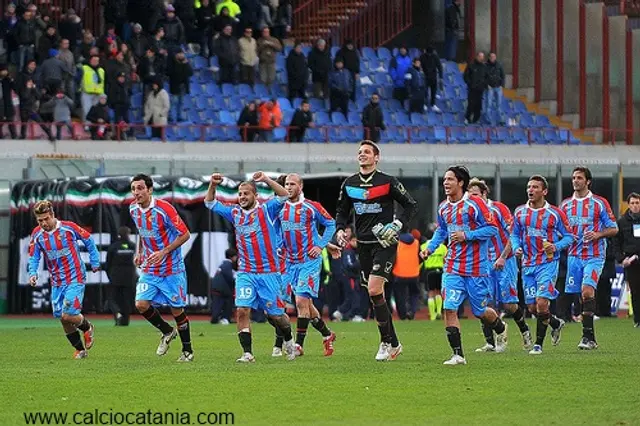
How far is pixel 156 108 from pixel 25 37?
3321 mm

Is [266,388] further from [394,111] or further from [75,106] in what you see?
[394,111]

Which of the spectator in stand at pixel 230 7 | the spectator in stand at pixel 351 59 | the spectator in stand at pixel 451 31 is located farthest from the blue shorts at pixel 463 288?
the spectator in stand at pixel 451 31

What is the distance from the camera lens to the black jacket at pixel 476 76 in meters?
42.3

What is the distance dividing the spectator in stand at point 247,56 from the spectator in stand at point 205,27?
915mm

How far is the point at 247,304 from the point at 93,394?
434 cm

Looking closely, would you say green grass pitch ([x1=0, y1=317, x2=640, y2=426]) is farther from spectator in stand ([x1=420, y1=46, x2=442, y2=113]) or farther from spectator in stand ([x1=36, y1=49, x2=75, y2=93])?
spectator in stand ([x1=420, y1=46, x2=442, y2=113])

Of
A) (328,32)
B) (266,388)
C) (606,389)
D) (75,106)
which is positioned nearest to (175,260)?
(266,388)

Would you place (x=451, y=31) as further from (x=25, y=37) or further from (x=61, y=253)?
(x=61, y=253)

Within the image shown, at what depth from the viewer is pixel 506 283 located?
70.3 feet

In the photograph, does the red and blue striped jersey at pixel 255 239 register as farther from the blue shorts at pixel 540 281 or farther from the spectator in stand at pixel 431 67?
the spectator in stand at pixel 431 67

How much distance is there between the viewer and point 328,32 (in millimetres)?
45438

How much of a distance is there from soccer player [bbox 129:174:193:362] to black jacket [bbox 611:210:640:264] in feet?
39.8

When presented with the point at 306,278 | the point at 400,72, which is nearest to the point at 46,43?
the point at 400,72

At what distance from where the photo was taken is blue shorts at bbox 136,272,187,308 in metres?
18.3
